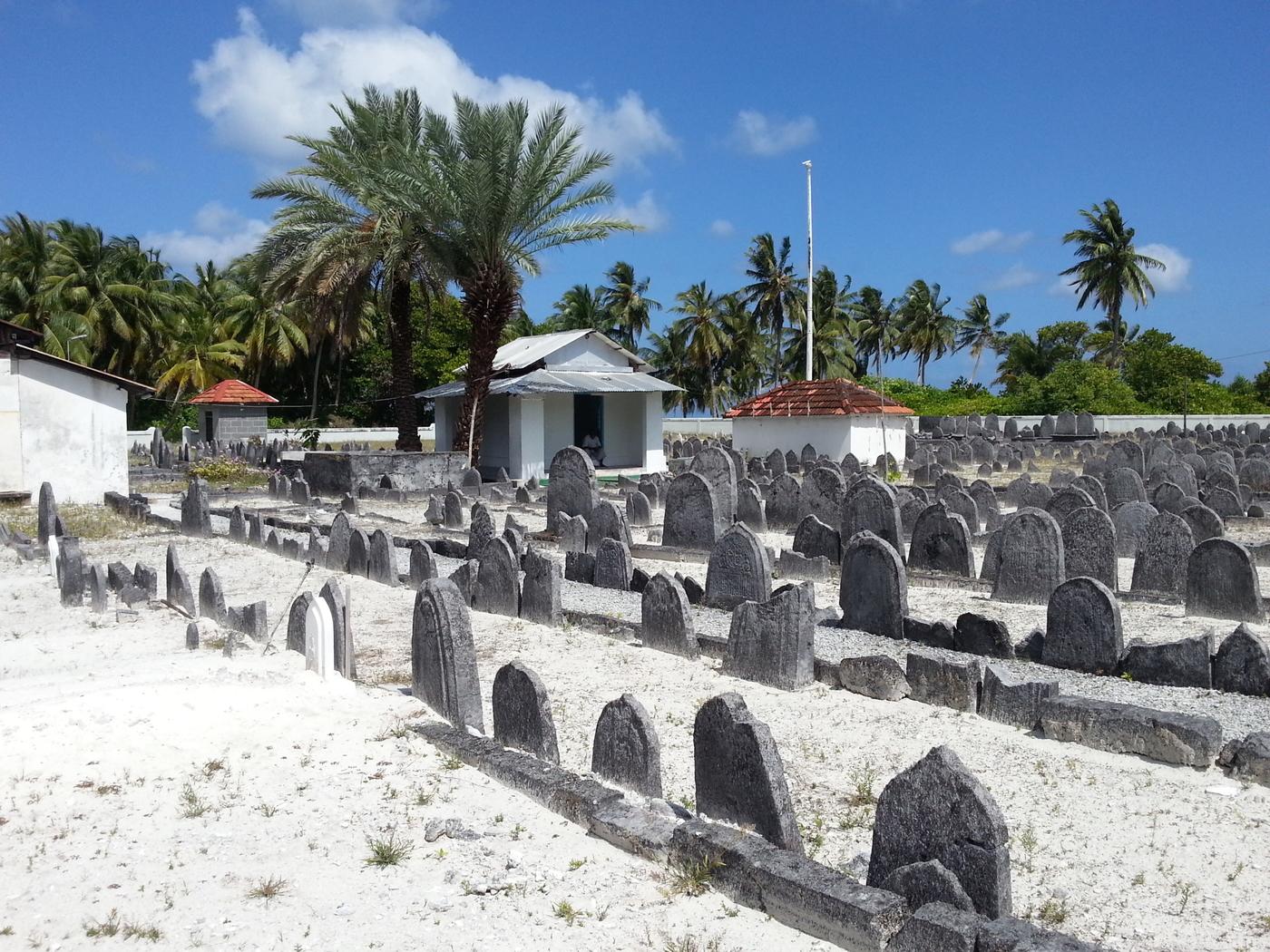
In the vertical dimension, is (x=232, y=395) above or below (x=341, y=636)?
above

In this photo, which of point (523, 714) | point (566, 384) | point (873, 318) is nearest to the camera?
point (523, 714)

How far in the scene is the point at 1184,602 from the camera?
9.82 metres

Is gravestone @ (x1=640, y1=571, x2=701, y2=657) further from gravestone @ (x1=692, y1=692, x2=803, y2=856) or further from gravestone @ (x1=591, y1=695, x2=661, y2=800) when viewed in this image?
gravestone @ (x1=692, y1=692, x2=803, y2=856)

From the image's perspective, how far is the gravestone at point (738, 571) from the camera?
9.82 m

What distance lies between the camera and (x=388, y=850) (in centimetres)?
448

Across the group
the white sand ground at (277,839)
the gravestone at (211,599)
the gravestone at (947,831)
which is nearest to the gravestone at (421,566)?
the gravestone at (211,599)

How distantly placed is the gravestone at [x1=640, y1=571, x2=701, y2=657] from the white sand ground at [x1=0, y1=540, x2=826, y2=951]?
2.42 meters

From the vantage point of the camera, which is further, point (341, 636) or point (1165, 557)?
point (1165, 557)

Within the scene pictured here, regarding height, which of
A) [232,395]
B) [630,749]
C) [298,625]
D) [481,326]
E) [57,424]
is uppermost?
[481,326]

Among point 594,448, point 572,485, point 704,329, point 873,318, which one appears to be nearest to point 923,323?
point 873,318

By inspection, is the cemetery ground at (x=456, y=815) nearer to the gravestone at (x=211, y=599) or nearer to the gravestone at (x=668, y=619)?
the gravestone at (x=668, y=619)

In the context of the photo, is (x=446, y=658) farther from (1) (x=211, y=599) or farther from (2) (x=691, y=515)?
(2) (x=691, y=515)

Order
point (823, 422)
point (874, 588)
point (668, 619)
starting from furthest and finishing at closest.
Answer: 1. point (823, 422)
2. point (874, 588)
3. point (668, 619)

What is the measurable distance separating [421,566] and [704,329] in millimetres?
40569
